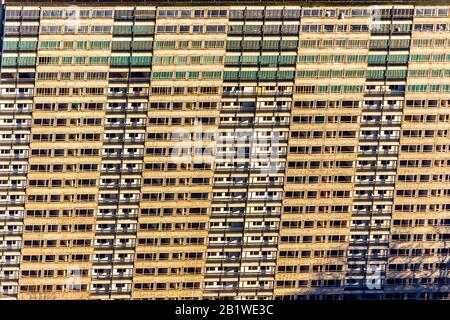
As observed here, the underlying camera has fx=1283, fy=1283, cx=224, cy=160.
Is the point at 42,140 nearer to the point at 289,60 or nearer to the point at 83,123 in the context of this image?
the point at 83,123

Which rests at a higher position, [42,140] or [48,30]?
[48,30]

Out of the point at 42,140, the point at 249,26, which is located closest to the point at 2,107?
the point at 42,140
